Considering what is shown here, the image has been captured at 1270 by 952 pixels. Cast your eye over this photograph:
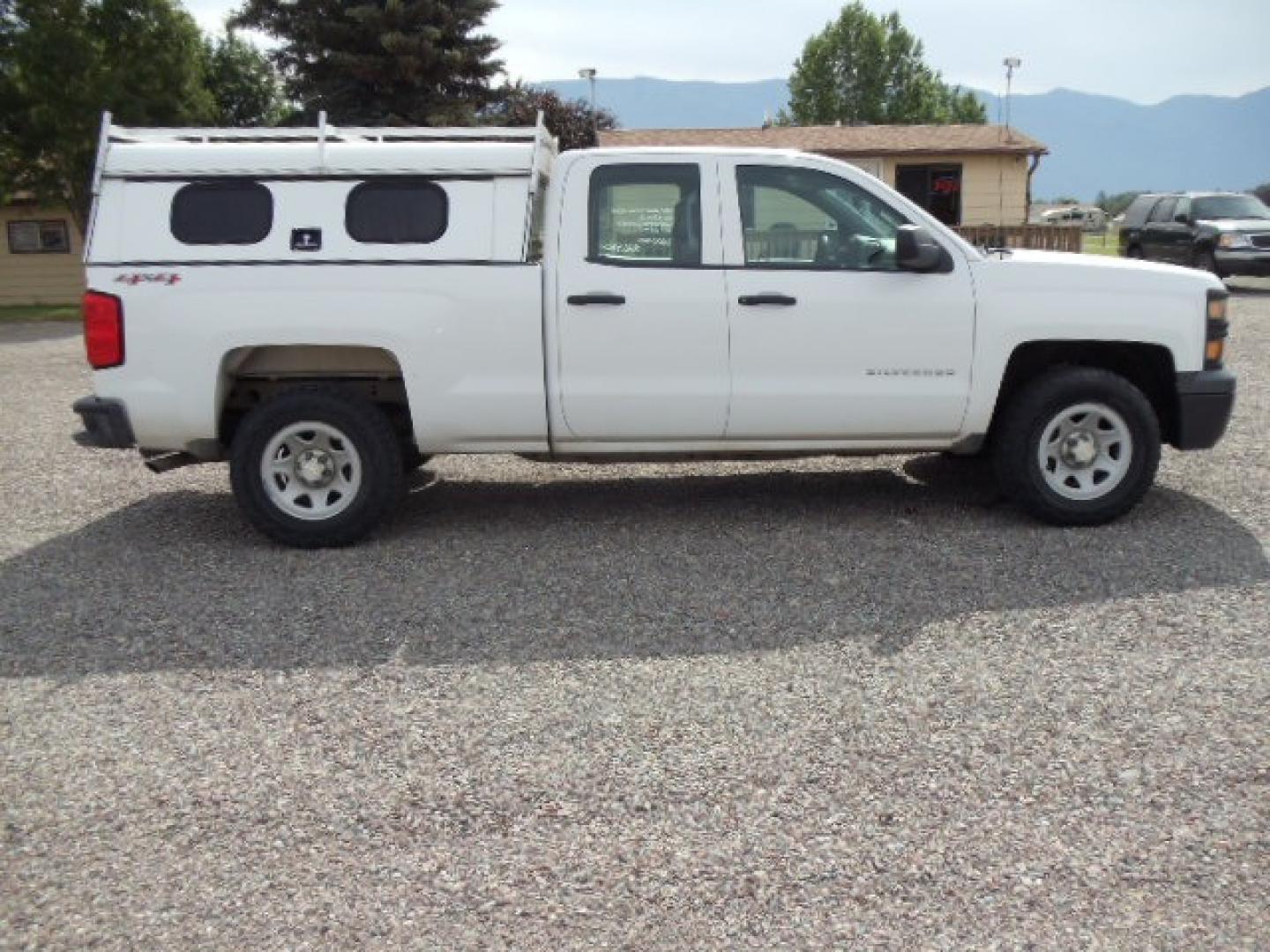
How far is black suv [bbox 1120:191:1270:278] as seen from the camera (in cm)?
2066

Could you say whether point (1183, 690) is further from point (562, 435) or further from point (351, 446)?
point (351, 446)

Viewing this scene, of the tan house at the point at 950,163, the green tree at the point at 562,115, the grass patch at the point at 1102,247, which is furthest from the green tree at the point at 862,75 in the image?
the tan house at the point at 950,163

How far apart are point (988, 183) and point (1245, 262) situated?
496 inches

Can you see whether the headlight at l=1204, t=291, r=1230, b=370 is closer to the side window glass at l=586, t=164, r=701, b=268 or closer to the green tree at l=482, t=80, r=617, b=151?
the side window glass at l=586, t=164, r=701, b=268

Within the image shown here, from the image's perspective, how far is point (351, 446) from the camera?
611cm

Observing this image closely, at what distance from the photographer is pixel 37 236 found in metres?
28.2

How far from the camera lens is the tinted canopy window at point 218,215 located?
5.96 metres

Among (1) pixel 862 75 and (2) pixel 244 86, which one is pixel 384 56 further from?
(1) pixel 862 75

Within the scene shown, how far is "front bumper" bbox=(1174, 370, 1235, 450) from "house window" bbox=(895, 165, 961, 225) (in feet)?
89.5

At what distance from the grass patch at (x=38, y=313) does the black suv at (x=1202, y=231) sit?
71.2 ft

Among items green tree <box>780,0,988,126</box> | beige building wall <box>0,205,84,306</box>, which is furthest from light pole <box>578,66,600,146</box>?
green tree <box>780,0,988,126</box>

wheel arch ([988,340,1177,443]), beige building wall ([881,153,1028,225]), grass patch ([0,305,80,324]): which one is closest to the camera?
wheel arch ([988,340,1177,443])

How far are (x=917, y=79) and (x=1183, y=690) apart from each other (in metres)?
67.8

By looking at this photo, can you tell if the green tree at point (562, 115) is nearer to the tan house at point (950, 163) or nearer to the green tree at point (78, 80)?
the tan house at point (950, 163)
